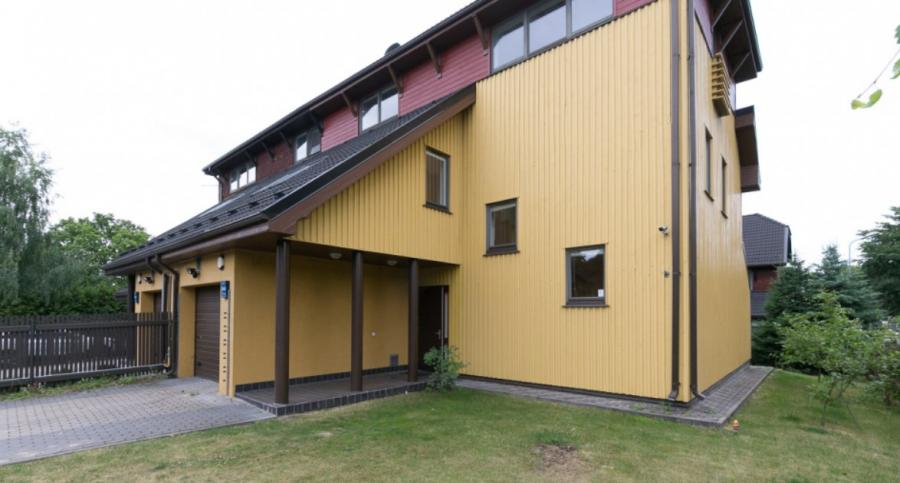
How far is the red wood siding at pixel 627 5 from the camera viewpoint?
28.3 feet

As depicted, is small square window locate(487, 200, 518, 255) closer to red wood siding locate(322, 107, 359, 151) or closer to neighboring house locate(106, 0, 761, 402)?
neighboring house locate(106, 0, 761, 402)

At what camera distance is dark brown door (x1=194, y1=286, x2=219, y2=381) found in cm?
1021

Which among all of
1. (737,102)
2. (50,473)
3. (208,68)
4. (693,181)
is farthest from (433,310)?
(208,68)

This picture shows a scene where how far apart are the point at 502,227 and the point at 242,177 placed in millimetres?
13670

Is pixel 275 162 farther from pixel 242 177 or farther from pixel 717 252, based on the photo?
pixel 717 252

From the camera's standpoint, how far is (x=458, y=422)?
7074 millimetres

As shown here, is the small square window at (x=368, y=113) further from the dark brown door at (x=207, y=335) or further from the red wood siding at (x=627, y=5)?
the red wood siding at (x=627, y=5)

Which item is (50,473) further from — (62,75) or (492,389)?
(62,75)

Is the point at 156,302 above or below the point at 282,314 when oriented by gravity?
below

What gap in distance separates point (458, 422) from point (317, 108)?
1119cm

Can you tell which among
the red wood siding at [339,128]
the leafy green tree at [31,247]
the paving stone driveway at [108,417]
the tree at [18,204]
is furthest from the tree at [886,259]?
the tree at [18,204]

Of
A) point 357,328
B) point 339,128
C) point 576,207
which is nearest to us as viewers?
point 357,328

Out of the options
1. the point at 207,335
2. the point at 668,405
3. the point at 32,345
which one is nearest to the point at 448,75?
the point at 207,335

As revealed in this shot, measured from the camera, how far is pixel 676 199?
7.93 meters
